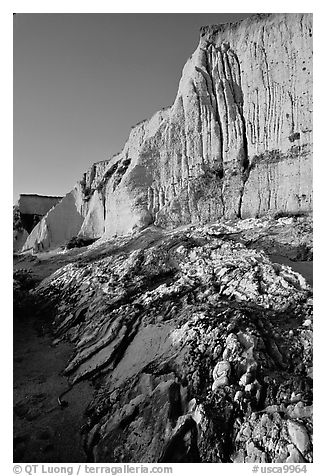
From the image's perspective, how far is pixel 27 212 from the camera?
3256cm

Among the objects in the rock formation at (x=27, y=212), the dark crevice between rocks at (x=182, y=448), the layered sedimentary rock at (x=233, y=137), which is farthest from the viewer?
the rock formation at (x=27, y=212)

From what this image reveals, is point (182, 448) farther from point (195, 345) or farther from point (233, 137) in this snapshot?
point (233, 137)

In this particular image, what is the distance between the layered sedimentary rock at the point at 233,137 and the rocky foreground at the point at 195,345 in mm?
2473

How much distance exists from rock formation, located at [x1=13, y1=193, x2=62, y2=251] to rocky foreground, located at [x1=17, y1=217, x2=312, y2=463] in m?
16.9

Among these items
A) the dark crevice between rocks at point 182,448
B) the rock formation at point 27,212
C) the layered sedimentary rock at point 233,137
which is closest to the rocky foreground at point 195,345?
the dark crevice between rocks at point 182,448

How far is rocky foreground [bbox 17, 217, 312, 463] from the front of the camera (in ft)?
26.4

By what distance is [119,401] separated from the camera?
9367 millimetres

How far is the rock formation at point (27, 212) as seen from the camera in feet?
102

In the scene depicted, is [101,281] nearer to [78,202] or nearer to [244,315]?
[244,315]

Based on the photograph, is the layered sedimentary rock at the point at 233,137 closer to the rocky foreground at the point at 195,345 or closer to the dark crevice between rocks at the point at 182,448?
the rocky foreground at the point at 195,345

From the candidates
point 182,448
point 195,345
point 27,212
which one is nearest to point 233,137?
point 195,345

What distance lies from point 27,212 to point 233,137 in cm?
2002
